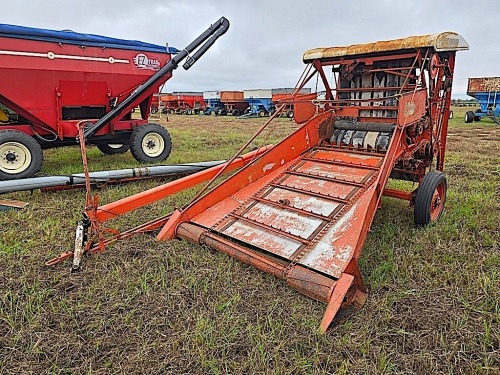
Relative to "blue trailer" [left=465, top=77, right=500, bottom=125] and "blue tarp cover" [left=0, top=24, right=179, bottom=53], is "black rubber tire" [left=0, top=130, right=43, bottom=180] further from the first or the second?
"blue trailer" [left=465, top=77, right=500, bottom=125]

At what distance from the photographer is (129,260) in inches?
113

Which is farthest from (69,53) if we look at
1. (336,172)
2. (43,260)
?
(336,172)

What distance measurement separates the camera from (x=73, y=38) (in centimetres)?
577

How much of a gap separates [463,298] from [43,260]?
296 centimetres

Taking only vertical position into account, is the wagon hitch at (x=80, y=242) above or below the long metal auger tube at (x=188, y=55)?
below

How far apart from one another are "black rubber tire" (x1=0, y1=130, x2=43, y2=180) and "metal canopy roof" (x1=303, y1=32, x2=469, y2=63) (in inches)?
156

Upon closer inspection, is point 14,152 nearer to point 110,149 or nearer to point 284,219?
point 110,149

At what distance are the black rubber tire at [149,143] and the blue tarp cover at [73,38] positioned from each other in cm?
134

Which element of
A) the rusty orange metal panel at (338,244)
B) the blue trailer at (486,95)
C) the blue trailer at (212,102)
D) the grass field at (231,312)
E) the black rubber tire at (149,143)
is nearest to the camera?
the grass field at (231,312)

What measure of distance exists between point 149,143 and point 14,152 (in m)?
2.18

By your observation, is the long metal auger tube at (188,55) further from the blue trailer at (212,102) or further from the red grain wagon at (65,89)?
the blue trailer at (212,102)

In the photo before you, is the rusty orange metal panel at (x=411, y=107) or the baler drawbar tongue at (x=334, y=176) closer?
the baler drawbar tongue at (x=334, y=176)

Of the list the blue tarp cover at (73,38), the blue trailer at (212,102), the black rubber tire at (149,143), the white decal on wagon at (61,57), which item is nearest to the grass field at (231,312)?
the white decal on wagon at (61,57)

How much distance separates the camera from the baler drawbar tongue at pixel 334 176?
2631 millimetres
